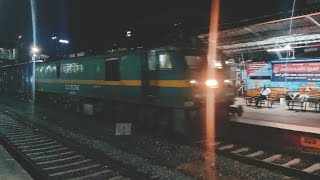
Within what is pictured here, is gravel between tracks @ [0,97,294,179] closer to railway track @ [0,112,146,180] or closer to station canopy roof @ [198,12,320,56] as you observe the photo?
railway track @ [0,112,146,180]

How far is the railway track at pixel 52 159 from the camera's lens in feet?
24.2

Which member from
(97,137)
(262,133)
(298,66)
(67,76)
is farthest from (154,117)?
(298,66)

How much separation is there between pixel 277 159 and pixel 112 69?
7.88 metres

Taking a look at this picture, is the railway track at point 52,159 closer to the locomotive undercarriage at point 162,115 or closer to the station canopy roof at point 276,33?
the locomotive undercarriage at point 162,115

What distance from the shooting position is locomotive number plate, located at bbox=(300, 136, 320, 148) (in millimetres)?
9219

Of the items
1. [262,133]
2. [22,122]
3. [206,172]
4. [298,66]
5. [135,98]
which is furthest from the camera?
[298,66]

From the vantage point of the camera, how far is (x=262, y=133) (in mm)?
10758

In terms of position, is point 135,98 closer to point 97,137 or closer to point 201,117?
point 97,137

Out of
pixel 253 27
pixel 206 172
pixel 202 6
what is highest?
pixel 202 6

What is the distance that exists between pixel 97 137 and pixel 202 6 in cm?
1764

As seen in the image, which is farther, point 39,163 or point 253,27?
point 253,27

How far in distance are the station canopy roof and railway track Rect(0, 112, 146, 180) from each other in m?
7.81

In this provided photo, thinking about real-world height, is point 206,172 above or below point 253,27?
below

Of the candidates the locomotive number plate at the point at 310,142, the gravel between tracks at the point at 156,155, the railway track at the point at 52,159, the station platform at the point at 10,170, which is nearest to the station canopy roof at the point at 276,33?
the locomotive number plate at the point at 310,142
